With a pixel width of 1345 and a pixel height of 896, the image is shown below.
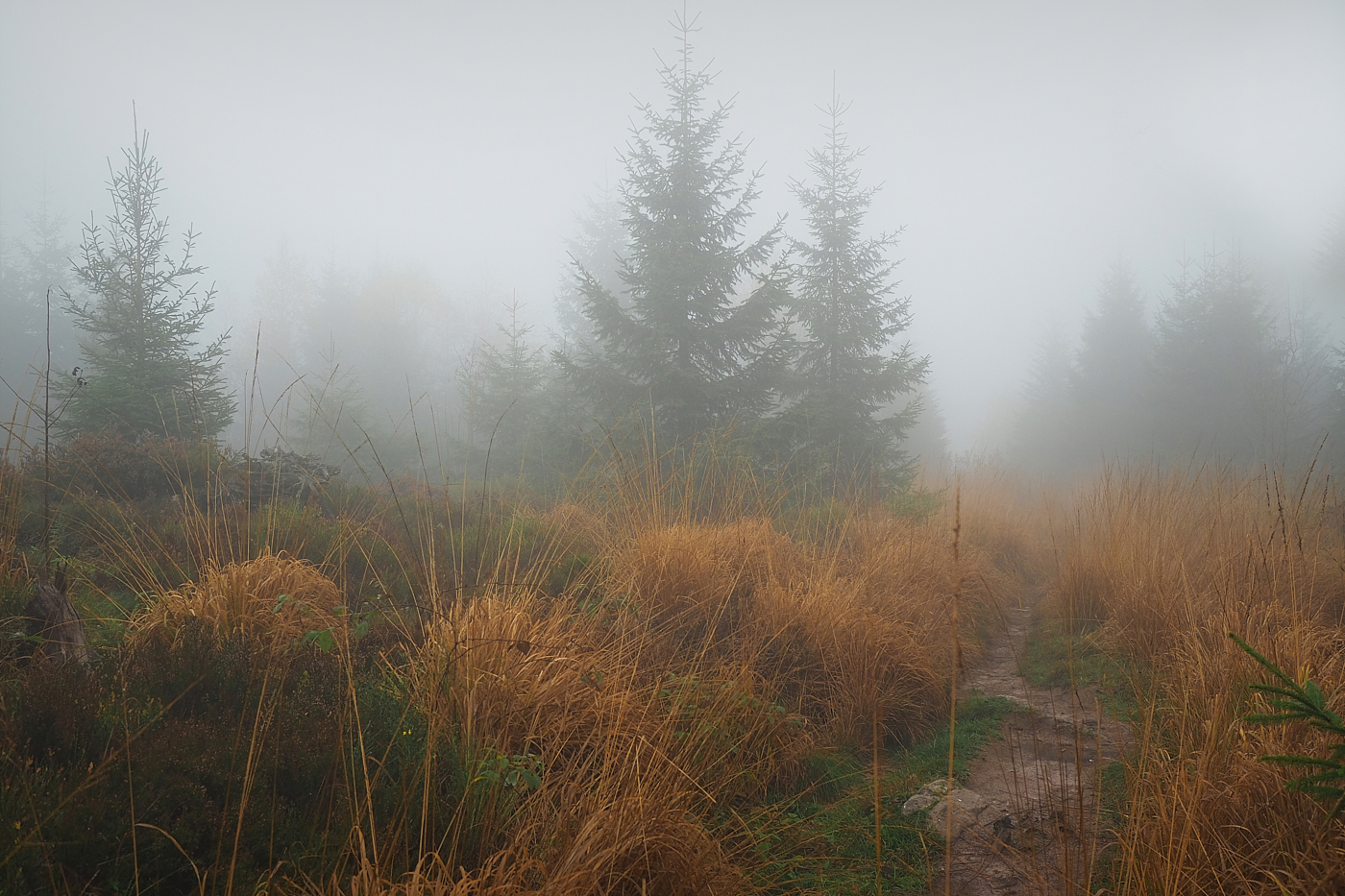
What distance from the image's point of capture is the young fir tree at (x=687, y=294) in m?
9.67

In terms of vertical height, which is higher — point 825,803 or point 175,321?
point 175,321

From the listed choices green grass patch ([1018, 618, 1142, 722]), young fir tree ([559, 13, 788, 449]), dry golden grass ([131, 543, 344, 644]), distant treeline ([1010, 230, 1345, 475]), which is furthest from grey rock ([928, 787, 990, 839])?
distant treeline ([1010, 230, 1345, 475])

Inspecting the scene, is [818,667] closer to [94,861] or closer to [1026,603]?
[94,861]

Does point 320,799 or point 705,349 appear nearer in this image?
point 320,799

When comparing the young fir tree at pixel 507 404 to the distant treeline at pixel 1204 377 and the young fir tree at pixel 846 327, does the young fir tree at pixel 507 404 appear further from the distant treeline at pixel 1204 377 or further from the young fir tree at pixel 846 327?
the distant treeline at pixel 1204 377

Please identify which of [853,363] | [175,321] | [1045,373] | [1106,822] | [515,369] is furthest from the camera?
[1045,373]

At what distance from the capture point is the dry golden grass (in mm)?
2539

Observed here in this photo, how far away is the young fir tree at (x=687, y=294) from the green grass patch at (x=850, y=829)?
6810mm

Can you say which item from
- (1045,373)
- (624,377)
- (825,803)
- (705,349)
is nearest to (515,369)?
(624,377)

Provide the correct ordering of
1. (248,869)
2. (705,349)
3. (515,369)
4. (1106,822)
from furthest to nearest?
(515,369) < (705,349) < (1106,822) < (248,869)

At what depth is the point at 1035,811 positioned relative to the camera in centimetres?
252

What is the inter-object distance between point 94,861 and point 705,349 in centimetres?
943

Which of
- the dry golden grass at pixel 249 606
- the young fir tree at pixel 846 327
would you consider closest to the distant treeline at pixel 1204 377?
the young fir tree at pixel 846 327

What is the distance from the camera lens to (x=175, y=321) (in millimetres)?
8586
